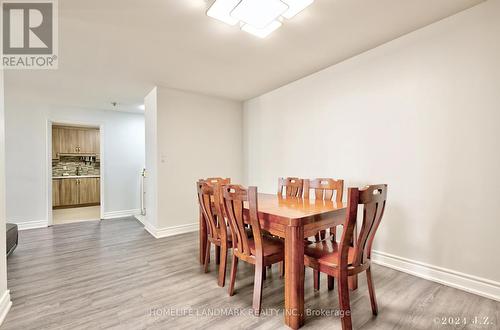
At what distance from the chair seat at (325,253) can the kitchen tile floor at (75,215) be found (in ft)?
16.1

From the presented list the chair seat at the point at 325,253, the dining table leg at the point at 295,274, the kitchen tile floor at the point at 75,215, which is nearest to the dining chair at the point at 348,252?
the chair seat at the point at 325,253

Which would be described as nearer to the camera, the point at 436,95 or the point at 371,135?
the point at 436,95

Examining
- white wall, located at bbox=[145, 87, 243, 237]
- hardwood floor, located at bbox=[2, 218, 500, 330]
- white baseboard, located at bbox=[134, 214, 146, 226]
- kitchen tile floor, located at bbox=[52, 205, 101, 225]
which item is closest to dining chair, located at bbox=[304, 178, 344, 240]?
hardwood floor, located at bbox=[2, 218, 500, 330]

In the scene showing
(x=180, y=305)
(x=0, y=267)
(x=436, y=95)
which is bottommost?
(x=180, y=305)

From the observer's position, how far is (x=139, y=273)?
2.41 metres

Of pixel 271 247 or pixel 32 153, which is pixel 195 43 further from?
pixel 32 153

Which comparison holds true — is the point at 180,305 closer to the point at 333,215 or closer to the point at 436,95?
the point at 333,215

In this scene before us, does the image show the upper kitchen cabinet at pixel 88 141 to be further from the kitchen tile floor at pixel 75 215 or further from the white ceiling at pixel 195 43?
the white ceiling at pixel 195 43

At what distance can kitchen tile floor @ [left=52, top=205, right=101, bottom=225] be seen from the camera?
4.78 m

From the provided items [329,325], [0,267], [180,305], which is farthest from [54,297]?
[329,325]

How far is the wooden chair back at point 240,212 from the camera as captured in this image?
5.56 ft

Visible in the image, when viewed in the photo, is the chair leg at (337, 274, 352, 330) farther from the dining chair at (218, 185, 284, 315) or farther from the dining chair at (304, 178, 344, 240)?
the dining chair at (304, 178, 344, 240)

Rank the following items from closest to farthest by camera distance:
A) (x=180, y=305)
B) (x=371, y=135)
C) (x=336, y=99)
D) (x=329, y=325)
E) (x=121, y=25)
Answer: (x=329, y=325)
(x=180, y=305)
(x=121, y=25)
(x=371, y=135)
(x=336, y=99)

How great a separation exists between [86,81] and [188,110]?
151 centimetres
